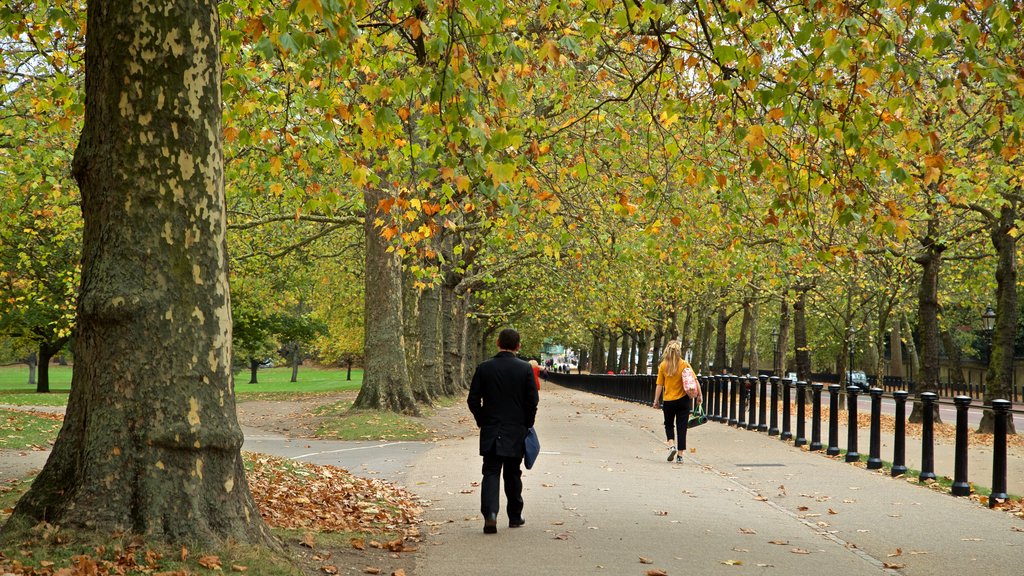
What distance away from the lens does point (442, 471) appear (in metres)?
12.4

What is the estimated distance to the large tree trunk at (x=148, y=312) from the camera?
5.55 meters

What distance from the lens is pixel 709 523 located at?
8.47 m

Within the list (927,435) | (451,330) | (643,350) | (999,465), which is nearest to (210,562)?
(999,465)

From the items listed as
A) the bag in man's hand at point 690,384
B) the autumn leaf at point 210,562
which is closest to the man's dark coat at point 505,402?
the autumn leaf at point 210,562

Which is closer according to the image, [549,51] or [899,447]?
[549,51]

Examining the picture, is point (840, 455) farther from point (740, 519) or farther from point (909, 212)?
point (740, 519)

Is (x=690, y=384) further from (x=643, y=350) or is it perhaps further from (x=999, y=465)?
(x=643, y=350)

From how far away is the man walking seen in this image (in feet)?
26.4

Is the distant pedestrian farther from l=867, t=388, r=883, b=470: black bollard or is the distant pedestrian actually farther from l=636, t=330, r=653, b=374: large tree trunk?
l=636, t=330, r=653, b=374: large tree trunk

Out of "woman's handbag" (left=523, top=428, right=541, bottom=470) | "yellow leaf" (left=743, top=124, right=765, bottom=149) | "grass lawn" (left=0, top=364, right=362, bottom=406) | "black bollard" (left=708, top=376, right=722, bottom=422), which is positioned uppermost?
"yellow leaf" (left=743, top=124, right=765, bottom=149)

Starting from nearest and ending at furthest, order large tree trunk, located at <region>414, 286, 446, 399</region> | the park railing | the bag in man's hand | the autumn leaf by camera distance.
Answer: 1. the autumn leaf
2. the park railing
3. the bag in man's hand
4. large tree trunk, located at <region>414, 286, 446, 399</region>

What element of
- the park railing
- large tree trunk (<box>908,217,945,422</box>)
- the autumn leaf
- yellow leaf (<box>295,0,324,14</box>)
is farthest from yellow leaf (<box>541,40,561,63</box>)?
large tree trunk (<box>908,217,945,422</box>)

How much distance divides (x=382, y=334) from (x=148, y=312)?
15.3 m

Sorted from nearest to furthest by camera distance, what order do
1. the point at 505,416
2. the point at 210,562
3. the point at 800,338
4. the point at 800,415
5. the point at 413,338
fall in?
the point at 210,562, the point at 505,416, the point at 800,415, the point at 413,338, the point at 800,338
